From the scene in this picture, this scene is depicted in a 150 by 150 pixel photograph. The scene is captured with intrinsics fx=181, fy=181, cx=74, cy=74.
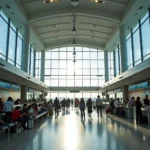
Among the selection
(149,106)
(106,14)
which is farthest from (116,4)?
(149,106)

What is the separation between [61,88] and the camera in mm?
32281

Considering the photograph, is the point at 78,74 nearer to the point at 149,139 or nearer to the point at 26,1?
the point at 26,1

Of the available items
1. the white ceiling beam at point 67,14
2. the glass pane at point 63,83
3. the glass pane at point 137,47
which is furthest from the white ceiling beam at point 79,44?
the white ceiling beam at point 67,14

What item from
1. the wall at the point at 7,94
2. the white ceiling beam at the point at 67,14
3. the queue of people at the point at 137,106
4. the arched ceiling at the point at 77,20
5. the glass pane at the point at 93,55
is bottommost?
the queue of people at the point at 137,106

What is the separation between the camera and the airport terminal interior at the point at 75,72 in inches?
282

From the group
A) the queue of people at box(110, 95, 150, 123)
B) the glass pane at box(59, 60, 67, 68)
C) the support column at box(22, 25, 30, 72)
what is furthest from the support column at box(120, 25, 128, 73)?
the glass pane at box(59, 60, 67, 68)

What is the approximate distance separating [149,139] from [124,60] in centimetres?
1270

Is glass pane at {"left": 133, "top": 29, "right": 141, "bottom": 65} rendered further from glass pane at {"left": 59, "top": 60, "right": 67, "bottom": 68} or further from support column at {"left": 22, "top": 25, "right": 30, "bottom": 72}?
glass pane at {"left": 59, "top": 60, "right": 67, "bottom": 68}

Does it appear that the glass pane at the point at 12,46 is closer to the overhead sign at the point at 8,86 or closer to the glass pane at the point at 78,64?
the overhead sign at the point at 8,86

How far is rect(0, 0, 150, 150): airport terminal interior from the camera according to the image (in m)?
7.16

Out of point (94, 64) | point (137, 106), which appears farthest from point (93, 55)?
point (137, 106)

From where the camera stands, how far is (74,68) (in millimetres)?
33000

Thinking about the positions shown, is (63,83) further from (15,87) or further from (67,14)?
(67,14)

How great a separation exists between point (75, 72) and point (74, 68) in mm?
750
